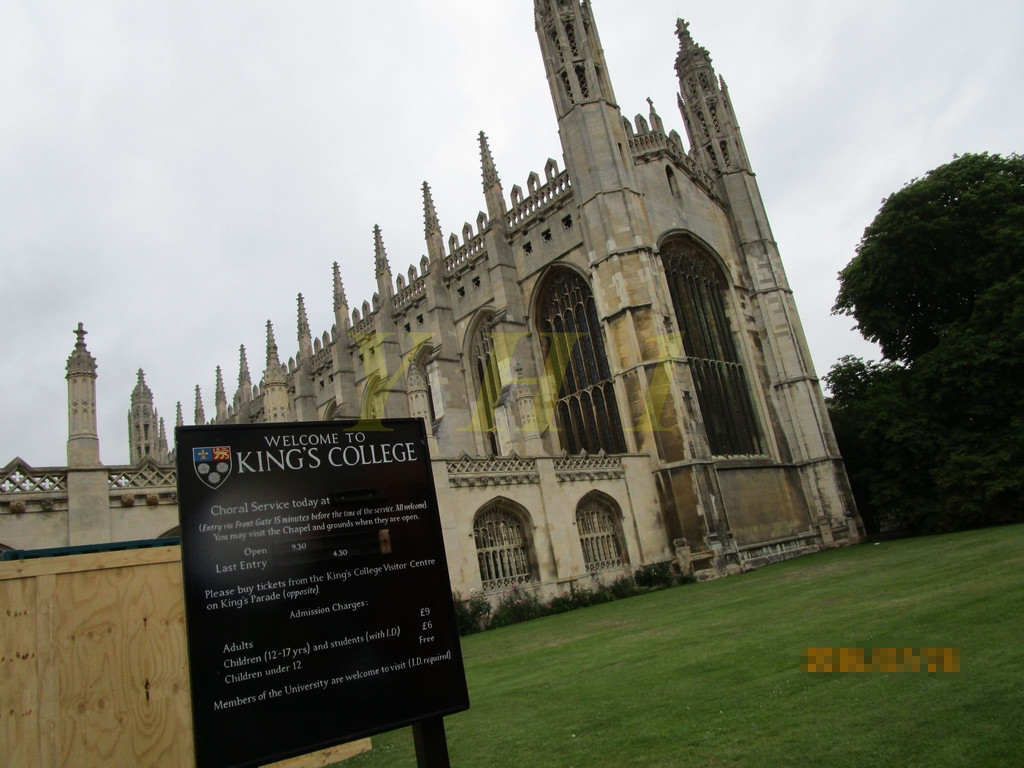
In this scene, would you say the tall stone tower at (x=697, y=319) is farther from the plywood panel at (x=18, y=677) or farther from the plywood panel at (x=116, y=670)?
the plywood panel at (x=18, y=677)

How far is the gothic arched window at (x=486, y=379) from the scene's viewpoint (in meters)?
29.2

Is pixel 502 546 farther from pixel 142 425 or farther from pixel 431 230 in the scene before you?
pixel 142 425

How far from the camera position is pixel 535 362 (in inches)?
1080

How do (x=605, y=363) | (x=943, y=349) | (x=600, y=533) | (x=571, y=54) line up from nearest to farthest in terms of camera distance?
1. (x=600, y=533)
2. (x=943, y=349)
3. (x=605, y=363)
4. (x=571, y=54)

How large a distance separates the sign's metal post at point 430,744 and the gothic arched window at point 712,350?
22997 mm

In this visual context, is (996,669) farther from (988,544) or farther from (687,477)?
(687,477)

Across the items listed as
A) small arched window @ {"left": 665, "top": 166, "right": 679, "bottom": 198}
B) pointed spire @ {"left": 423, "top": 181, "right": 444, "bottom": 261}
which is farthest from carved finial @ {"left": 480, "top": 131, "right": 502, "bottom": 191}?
small arched window @ {"left": 665, "top": 166, "right": 679, "bottom": 198}

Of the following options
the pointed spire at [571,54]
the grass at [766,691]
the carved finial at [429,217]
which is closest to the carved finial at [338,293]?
the carved finial at [429,217]

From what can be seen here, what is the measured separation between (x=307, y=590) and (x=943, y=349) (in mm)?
25454

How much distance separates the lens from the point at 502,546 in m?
17.9

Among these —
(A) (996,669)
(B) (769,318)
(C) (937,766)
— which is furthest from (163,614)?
(B) (769,318)

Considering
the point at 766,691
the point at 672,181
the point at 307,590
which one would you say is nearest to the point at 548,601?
the point at 766,691

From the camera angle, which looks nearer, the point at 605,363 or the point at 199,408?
the point at 605,363

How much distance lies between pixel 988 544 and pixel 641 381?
1029 cm
